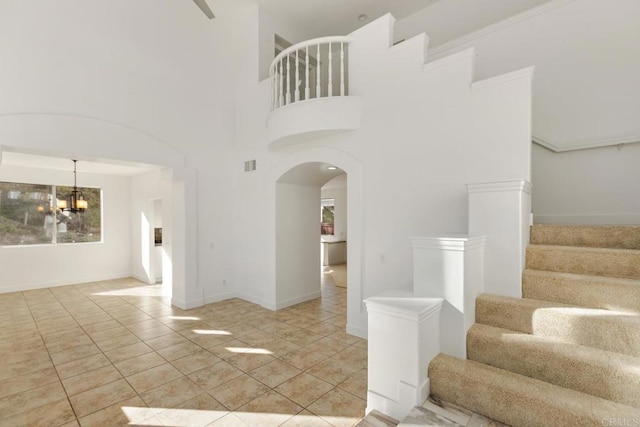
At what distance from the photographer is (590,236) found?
8.91 ft

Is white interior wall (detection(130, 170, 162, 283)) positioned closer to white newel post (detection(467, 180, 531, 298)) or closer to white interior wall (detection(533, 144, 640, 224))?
white newel post (detection(467, 180, 531, 298))

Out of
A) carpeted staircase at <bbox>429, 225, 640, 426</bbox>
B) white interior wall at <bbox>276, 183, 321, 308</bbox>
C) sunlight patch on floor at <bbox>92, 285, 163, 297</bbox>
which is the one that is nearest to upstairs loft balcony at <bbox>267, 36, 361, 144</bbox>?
A: white interior wall at <bbox>276, 183, 321, 308</bbox>

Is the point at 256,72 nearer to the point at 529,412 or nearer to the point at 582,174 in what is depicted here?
the point at 582,174

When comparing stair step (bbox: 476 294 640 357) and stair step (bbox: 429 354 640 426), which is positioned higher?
stair step (bbox: 476 294 640 357)

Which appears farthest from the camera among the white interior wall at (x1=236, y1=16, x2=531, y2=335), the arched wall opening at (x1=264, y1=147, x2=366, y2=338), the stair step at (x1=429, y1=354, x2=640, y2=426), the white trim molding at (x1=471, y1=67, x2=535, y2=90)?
the arched wall opening at (x1=264, y1=147, x2=366, y2=338)

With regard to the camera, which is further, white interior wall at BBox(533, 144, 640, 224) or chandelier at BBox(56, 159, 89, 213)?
chandelier at BBox(56, 159, 89, 213)

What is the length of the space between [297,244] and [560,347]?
4.22 m

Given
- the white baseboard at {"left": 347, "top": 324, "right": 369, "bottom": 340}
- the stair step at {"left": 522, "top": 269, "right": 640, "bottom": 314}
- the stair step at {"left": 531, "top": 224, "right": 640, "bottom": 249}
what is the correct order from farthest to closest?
the white baseboard at {"left": 347, "top": 324, "right": 369, "bottom": 340}
the stair step at {"left": 531, "top": 224, "right": 640, "bottom": 249}
the stair step at {"left": 522, "top": 269, "right": 640, "bottom": 314}

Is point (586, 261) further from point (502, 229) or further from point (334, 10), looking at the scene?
point (334, 10)

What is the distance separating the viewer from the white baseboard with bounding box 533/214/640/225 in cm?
326

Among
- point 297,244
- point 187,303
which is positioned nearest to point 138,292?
A: point 187,303

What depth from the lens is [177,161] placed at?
5.11m

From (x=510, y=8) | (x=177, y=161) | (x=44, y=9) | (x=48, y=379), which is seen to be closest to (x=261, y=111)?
(x=177, y=161)

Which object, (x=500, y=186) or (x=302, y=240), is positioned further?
(x=302, y=240)
